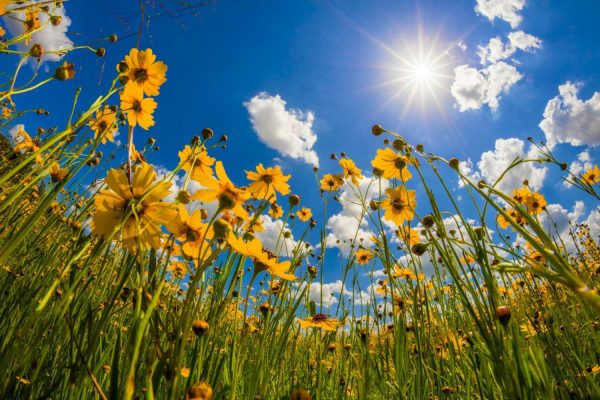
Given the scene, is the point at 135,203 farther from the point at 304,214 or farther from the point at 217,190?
the point at 304,214

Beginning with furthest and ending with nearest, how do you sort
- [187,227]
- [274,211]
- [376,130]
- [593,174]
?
1. [593,174]
2. [274,211]
3. [376,130]
4. [187,227]

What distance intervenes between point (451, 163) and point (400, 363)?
37.0 inches

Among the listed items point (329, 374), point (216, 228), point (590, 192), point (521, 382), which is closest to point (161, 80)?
point (216, 228)

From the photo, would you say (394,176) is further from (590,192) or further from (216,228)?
(216,228)

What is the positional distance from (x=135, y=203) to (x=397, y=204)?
1551mm

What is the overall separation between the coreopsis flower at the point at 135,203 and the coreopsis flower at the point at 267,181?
757 mm

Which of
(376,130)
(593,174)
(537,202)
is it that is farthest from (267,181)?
(593,174)

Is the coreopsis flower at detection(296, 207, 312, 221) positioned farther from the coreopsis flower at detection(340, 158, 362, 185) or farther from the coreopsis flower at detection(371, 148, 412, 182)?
the coreopsis flower at detection(371, 148, 412, 182)

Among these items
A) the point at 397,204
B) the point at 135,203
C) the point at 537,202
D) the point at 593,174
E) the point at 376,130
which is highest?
the point at 593,174

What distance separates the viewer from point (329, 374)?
2.53 m

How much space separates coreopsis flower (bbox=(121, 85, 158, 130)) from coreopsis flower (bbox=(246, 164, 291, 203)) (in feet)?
1.80

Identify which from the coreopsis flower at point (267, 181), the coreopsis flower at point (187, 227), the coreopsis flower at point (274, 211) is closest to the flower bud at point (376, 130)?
the coreopsis flower at point (267, 181)

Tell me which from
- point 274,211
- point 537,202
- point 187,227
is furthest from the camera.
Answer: point 537,202

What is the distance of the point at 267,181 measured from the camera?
1.61m
